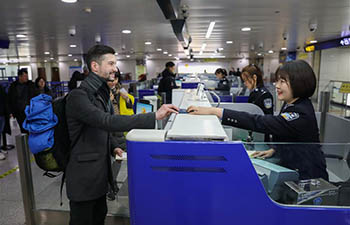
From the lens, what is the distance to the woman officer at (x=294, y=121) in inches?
50.1

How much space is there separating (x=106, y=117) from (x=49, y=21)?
5781 mm

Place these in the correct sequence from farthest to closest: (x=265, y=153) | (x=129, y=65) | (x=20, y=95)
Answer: (x=129, y=65), (x=20, y=95), (x=265, y=153)

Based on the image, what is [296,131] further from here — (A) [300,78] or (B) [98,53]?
(B) [98,53]

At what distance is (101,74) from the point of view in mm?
1632

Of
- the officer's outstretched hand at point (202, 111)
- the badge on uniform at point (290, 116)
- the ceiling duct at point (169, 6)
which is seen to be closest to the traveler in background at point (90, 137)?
the officer's outstretched hand at point (202, 111)

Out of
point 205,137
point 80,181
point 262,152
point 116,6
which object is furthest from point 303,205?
point 116,6

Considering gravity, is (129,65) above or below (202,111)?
above

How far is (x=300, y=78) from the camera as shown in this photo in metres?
1.42

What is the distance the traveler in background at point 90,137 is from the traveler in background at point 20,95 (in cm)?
422

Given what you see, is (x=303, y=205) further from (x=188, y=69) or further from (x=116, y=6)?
(x=188, y=69)

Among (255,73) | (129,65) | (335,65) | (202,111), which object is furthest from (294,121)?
(129,65)

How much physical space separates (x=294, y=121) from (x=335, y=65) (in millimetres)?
14037

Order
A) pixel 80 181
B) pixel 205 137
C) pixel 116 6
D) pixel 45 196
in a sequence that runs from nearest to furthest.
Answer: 1. pixel 205 137
2. pixel 80 181
3. pixel 45 196
4. pixel 116 6

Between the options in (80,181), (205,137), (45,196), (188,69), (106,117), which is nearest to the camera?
(205,137)
